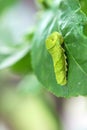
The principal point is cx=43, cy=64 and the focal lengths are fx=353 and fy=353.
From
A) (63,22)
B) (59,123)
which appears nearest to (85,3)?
(63,22)

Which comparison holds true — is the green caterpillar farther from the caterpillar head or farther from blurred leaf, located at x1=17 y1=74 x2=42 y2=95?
blurred leaf, located at x1=17 y1=74 x2=42 y2=95

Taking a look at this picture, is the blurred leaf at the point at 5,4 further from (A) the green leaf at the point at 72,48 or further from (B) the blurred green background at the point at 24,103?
(A) the green leaf at the point at 72,48

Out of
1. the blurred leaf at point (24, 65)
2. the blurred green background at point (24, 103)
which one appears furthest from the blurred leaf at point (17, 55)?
the blurred green background at point (24, 103)

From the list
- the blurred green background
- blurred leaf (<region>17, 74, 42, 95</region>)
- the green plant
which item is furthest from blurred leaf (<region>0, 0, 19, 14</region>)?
the green plant

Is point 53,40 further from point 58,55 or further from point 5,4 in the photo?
point 5,4

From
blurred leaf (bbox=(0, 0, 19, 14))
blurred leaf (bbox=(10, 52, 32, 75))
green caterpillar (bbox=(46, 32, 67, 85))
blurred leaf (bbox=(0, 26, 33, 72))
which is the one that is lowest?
blurred leaf (bbox=(0, 0, 19, 14))

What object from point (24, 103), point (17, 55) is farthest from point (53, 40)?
point (24, 103)

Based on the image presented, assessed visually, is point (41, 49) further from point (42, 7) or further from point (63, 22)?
point (42, 7)
